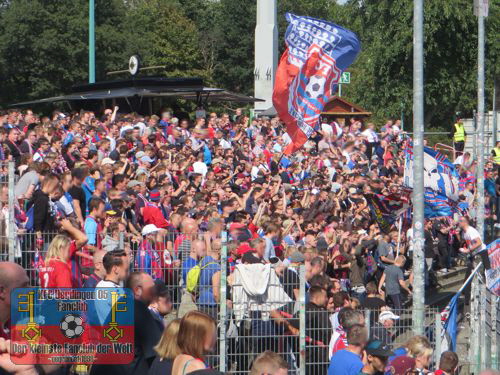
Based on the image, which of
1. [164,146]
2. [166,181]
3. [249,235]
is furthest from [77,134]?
[249,235]

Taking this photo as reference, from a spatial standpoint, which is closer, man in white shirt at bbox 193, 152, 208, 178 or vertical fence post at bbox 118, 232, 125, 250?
vertical fence post at bbox 118, 232, 125, 250

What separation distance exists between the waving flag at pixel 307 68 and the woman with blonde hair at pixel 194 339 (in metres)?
12.1

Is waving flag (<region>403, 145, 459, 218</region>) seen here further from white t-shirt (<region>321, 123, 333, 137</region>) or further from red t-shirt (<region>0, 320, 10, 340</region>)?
red t-shirt (<region>0, 320, 10, 340</region>)

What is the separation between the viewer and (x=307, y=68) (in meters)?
18.6

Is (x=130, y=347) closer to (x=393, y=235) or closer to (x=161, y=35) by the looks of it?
(x=393, y=235)

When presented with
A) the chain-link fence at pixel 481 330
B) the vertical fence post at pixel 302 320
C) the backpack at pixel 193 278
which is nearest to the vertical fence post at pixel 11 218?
the backpack at pixel 193 278

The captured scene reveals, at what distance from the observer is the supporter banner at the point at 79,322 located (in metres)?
7.32

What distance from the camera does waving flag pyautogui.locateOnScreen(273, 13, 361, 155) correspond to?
1850 centimetres

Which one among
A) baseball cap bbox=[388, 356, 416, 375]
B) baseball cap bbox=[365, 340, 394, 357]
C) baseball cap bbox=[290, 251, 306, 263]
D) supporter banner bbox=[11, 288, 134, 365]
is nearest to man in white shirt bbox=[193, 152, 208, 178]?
baseball cap bbox=[290, 251, 306, 263]

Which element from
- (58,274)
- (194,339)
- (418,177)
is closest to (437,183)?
(418,177)

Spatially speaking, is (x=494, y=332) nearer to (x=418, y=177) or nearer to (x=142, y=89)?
(x=418, y=177)

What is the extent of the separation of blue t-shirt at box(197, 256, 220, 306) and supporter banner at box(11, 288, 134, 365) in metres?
2.40

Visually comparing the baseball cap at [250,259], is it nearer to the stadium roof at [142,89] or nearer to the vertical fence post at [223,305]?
the vertical fence post at [223,305]

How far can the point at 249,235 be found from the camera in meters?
15.0
